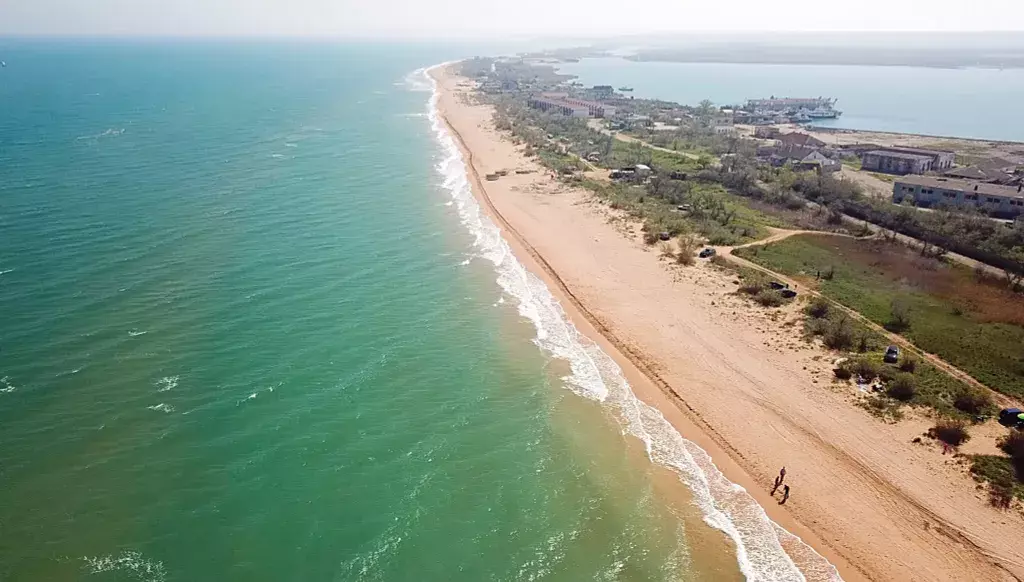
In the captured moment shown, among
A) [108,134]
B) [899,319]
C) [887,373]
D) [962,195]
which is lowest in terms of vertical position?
[887,373]

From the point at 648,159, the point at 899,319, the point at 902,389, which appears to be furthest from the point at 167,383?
the point at 648,159

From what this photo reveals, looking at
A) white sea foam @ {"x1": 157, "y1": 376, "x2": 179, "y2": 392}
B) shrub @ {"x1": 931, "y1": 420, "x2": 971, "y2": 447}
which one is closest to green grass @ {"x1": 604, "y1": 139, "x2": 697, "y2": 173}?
shrub @ {"x1": 931, "y1": 420, "x2": 971, "y2": 447}

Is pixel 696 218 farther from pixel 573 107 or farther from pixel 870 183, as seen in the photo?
pixel 573 107

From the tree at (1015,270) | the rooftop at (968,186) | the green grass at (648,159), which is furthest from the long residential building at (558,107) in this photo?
the tree at (1015,270)

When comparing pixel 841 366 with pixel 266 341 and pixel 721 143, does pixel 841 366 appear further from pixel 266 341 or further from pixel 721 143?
pixel 721 143

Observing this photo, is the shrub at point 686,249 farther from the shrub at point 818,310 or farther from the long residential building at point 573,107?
the long residential building at point 573,107

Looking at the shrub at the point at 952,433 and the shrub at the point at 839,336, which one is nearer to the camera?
the shrub at the point at 952,433

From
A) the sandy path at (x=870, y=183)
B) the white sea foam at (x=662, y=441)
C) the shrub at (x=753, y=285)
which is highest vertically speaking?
the sandy path at (x=870, y=183)
